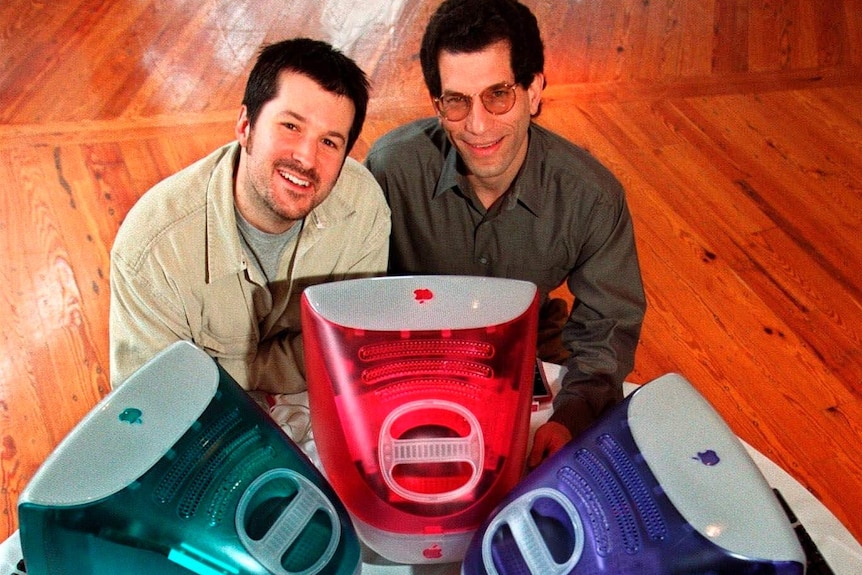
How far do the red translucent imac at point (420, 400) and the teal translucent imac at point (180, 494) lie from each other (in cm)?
5

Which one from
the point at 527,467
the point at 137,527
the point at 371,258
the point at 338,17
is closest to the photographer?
the point at 137,527

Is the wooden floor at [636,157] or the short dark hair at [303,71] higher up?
the short dark hair at [303,71]

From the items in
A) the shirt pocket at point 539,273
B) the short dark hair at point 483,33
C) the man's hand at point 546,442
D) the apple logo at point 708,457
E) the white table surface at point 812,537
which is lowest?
the shirt pocket at point 539,273

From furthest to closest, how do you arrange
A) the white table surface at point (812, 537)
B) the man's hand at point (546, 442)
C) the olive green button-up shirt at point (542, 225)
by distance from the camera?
1. the olive green button-up shirt at point (542, 225)
2. the man's hand at point (546, 442)
3. the white table surface at point (812, 537)

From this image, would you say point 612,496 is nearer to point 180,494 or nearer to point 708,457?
point 708,457

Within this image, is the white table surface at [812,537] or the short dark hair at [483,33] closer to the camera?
the white table surface at [812,537]

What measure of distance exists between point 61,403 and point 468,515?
4.61 feet

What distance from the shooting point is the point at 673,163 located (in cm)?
267

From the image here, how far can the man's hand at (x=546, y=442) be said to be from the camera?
112cm

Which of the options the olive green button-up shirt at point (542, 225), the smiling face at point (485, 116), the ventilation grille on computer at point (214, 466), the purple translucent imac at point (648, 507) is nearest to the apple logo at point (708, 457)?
the purple translucent imac at point (648, 507)

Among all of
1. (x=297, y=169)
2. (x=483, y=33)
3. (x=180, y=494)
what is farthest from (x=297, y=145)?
(x=180, y=494)

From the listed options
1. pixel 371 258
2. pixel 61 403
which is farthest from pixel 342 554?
pixel 61 403

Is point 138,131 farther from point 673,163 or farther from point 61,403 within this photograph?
point 673,163

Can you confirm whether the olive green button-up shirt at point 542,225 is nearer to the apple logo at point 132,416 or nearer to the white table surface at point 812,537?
the white table surface at point 812,537
